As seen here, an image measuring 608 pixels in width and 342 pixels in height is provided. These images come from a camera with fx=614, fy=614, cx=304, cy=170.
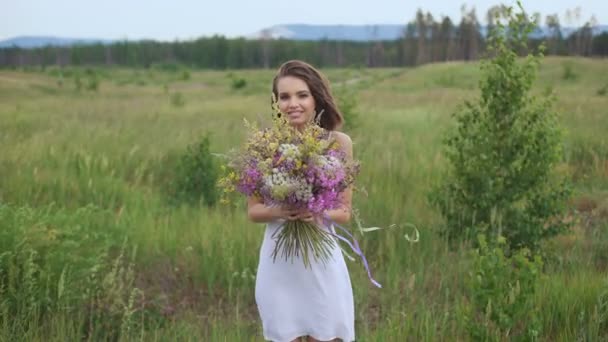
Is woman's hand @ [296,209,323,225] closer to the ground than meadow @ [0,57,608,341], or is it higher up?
higher up

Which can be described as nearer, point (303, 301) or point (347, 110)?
point (303, 301)

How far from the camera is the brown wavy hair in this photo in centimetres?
294

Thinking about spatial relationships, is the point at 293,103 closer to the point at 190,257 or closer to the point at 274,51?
the point at 190,257

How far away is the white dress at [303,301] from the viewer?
2682 mm

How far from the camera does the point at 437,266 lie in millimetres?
4855

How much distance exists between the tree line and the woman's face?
301ft

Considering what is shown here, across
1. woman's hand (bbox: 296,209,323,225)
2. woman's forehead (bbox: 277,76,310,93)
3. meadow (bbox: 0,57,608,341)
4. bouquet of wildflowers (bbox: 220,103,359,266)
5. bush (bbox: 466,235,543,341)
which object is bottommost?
meadow (bbox: 0,57,608,341)

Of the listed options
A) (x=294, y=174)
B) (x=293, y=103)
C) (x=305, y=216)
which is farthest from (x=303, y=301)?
(x=293, y=103)

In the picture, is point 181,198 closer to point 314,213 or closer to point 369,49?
point 314,213

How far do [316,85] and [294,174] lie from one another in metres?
0.77

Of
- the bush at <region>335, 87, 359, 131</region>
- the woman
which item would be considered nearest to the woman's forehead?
the woman

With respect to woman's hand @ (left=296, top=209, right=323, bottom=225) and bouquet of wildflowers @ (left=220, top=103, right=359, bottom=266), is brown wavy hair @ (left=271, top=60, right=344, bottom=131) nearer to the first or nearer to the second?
bouquet of wildflowers @ (left=220, top=103, right=359, bottom=266)

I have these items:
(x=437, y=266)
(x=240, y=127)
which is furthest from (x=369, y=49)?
(x=437, y=266)

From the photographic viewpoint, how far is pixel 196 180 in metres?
6.92
